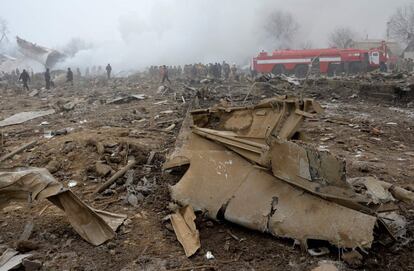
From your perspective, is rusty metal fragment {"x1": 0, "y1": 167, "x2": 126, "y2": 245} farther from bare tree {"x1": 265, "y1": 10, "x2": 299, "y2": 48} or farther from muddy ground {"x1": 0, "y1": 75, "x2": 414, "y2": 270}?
bare tree {"x1": 265, "y1": 10, "x2": 299, "y2": 48}

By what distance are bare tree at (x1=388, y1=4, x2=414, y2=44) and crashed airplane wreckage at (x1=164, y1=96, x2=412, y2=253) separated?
40.7 metres

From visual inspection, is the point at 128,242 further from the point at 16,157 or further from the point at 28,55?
the point at 28,55

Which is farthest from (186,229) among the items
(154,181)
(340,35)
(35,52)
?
(35,52)

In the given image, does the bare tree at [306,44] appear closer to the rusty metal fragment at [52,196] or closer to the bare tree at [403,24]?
the bare tree at [403,24]

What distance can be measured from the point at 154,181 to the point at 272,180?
1746 mm

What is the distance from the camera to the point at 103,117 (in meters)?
10.4

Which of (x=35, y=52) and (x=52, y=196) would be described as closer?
(x=52, y=196)

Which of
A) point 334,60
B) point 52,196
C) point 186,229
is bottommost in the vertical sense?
point 186,229

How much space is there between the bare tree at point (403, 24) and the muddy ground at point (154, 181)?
33.4 m

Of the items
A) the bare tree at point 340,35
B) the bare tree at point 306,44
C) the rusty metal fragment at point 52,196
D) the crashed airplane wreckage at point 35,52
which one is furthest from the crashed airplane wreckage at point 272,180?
the crashed airplane wreckage at point 35,52

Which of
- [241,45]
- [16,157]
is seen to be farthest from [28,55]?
[16,157]

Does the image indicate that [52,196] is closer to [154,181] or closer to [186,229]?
[186,229]

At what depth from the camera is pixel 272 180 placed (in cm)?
356

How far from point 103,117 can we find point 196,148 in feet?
21.4
